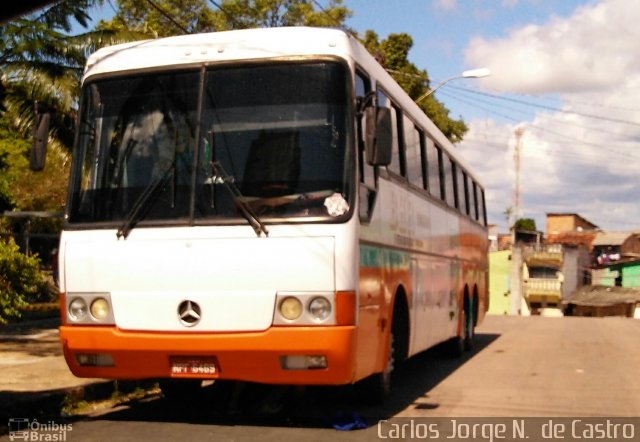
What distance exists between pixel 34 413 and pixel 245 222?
9.44 ft

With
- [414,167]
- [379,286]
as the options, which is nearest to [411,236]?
[414,167]

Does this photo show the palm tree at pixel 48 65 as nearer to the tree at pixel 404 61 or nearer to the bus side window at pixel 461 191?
the bus side window at pixel 461 191

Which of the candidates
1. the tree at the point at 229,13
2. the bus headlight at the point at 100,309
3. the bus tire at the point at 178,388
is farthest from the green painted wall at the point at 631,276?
the bus headlight at the point at 100,309

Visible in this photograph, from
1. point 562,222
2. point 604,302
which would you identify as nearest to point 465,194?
point 604,302

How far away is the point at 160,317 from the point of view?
7.51 metres

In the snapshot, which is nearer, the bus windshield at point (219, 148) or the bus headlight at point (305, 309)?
the bus headlight at point (305, 309)

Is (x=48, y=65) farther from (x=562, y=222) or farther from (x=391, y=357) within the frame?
(x=562, y=222)

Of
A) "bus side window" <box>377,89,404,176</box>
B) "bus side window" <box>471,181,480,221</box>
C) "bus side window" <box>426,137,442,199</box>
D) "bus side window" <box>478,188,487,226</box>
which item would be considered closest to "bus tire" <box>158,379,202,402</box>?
"bus side window" <box>377,89,404,176</box>

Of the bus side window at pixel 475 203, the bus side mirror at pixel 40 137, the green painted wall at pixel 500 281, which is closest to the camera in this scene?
the bus side mirror at pixel 40 137

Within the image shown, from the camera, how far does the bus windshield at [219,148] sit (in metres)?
7.45

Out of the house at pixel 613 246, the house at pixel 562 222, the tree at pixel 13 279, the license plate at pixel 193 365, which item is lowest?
the license plate at pixel 193 365

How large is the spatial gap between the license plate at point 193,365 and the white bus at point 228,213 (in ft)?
0.04

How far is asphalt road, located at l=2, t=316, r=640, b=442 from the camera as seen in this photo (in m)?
7.61

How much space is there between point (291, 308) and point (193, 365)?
99 centimetres
